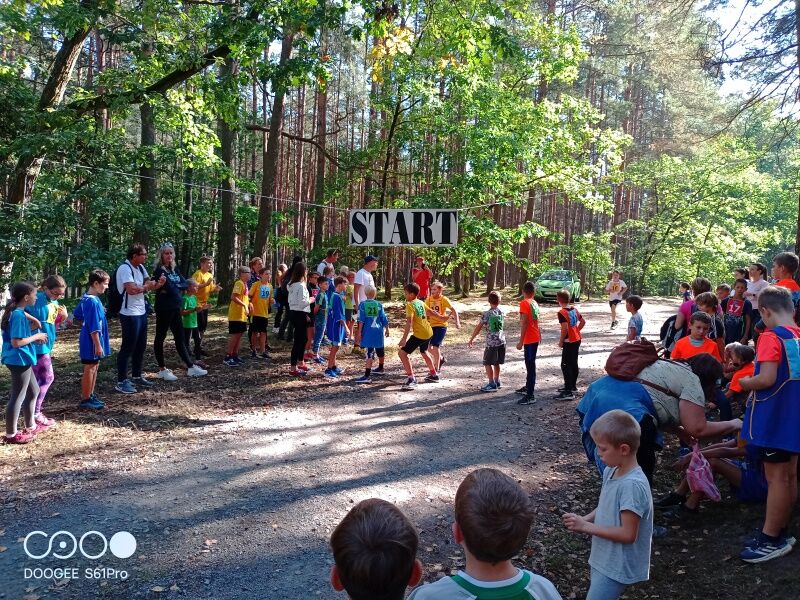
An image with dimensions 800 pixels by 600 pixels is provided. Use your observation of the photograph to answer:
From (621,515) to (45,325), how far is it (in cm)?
667

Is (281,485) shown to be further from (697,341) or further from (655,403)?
(697,341)

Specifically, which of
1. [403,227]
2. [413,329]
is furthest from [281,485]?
[413,329]

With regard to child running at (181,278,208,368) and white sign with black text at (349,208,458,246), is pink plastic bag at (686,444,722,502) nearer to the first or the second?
white sign with black text at (349,208,458,246)

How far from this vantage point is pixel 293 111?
34500mm

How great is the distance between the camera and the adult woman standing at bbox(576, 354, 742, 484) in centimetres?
388

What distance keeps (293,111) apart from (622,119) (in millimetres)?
21261

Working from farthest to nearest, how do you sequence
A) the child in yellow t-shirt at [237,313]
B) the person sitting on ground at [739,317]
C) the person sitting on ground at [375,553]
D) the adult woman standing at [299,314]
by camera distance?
the child in yellow t-shirt at [237,313] → the adult woman standing at [299,314] → the person sitting on ground at [739,317] → the person sitting on ground at [375,553]

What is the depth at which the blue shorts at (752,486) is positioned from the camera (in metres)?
4.71

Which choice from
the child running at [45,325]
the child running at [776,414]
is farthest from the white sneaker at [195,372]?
the child running at [776,414]

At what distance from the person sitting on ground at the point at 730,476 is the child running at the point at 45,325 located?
6.94m

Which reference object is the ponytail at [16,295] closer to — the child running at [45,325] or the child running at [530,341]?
the child running at [45,325]

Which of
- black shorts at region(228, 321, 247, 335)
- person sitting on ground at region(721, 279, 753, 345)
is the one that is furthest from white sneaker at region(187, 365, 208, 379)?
person sitting on ground at region(721, 279, 753, 345)

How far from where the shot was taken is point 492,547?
1.98 metres

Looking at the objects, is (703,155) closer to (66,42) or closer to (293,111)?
(293,111)
